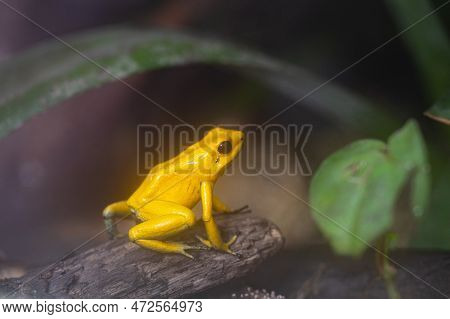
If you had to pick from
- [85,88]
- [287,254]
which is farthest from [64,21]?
[287,254]

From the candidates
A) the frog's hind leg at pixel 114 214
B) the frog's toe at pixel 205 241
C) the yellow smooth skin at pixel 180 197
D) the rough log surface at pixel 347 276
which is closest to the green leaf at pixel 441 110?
the rough log surface at pixel 347 276

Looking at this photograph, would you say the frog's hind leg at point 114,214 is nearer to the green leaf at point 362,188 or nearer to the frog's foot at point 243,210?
the frog's foot at point 243,210

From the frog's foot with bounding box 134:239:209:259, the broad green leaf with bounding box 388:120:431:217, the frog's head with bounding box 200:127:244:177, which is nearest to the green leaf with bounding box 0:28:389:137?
the broad green leaf with bounding box 388:120:431:217

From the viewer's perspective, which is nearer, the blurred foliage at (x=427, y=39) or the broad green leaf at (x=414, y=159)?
the broad green leaf at (x=414, y=159)

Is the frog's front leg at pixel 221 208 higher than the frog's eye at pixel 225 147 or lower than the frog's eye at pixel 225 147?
lower

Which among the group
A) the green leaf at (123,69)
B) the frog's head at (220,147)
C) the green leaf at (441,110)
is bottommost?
the frog's head at (220,147)

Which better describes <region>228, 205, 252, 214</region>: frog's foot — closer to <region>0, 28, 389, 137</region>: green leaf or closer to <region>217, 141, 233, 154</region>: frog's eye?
<region>217, 141, 233, 154</region>: frog's eye
